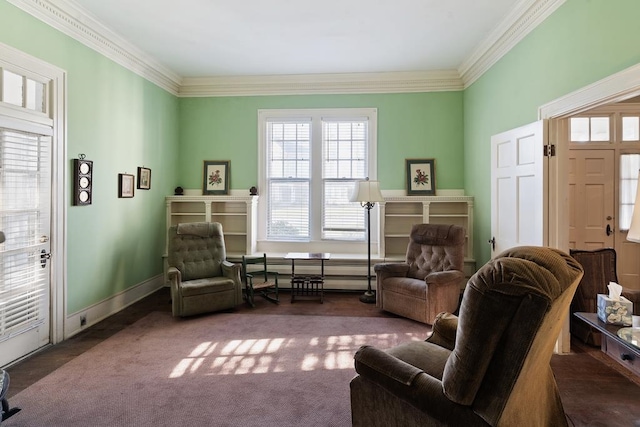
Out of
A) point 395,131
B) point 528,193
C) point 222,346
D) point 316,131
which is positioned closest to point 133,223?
point 222,346

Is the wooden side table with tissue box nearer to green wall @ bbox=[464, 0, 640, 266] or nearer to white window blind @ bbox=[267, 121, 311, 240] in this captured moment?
green wall @ bbox=[464, 0, 640, 266]

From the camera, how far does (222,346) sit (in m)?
3.32

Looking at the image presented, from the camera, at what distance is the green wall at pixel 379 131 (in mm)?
5277

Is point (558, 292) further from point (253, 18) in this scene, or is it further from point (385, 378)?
point (253, 18)

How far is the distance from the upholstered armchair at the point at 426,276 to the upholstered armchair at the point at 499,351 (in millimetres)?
2149

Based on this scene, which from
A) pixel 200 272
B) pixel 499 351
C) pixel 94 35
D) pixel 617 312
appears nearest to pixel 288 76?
pixel 94 35

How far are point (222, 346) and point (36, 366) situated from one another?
1.45 metres

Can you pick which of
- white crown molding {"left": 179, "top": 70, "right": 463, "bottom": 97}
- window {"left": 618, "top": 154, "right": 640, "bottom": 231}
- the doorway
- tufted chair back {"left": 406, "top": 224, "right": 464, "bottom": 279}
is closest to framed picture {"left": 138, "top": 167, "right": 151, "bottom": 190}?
white crown molding {"left": 179, "top": 70, "right": 463, "bottom": 97}

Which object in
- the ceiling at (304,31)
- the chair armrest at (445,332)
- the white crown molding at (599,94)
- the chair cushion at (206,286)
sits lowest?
the chair cushion at (206,286)

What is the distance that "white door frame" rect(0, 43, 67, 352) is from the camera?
10.8 ft

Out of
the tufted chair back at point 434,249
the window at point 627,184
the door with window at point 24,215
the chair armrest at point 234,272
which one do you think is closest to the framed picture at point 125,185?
the door with window at point 24,215

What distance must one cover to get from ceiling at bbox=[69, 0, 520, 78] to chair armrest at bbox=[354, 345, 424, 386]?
3.05m

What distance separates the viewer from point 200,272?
4473 millimetres

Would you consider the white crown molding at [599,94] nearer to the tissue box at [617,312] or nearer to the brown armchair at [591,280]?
the tissue box at [617,312]
